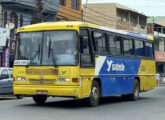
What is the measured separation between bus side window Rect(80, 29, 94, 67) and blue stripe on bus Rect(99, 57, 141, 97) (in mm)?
1142

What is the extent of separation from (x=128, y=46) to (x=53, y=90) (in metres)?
5.95

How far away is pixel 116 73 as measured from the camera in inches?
684

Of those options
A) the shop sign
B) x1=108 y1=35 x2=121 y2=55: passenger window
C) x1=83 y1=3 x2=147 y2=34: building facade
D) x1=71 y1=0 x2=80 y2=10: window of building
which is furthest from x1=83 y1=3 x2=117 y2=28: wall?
x1=108 y1=35 x2=121 y2=55: passenger window

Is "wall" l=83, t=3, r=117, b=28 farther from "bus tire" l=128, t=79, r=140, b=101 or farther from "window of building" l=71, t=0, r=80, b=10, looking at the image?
"bus tire" l=128, t=79, r=140, b=101

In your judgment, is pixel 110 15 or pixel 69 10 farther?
pixel 110 15

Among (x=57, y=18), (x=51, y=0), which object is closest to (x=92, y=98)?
(x=51, y=0)

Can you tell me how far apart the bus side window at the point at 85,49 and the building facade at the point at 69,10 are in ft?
84.4

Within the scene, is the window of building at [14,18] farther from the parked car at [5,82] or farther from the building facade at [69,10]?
the parked car at [5,82]

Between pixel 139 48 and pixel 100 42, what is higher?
pixel 100 42

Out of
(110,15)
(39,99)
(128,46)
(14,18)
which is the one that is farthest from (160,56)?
(39,99)

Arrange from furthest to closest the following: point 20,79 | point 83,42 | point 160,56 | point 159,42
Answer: point 159,42 < point 160,56 < point 20,79 < point 83,42

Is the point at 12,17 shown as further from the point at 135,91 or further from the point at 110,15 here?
the point at 110,15

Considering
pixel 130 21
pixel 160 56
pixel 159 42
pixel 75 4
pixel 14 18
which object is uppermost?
pixel 75 4

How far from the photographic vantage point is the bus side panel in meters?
16.0
